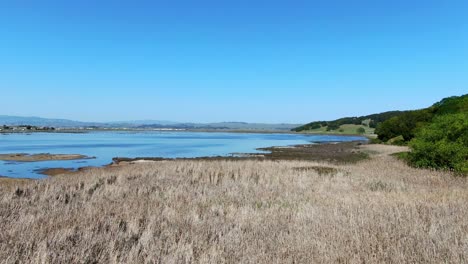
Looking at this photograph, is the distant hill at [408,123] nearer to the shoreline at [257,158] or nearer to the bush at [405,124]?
the bush at [405,124]

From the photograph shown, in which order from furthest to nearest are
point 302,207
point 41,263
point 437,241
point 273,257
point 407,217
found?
1. point 302,207
2. point 407,217
3. point 437,241
4. point 273,257
5. point 41,263

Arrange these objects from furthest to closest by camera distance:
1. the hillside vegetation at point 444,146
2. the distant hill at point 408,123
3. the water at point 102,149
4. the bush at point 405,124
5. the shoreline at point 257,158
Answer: the bush at point 405,124
the distant hill at point 408,123
the water at point 102,149
the shoreline at point 257,158
the hillside vegetation at point 444,146

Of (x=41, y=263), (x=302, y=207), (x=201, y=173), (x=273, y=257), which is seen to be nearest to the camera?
(x=41, y=263)

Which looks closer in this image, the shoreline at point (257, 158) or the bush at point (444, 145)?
the bush at point (444, 145)

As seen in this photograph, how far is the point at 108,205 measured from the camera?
33.2ft

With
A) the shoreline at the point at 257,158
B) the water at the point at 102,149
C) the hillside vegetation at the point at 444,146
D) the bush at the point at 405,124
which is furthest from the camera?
the bush at the point at 405,124

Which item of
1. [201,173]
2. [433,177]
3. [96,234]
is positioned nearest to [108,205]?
[96,234]

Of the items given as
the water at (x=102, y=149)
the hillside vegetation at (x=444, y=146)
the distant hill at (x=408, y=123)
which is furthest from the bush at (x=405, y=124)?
the hillside vegetation at (x=444, y=146)

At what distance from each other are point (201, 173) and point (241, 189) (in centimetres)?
657

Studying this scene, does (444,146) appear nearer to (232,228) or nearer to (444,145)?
(444,145)

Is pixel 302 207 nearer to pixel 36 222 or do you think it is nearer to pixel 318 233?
pixel 318 233

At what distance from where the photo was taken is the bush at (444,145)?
73.4 feet

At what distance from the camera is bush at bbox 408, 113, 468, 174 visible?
73.4 ft

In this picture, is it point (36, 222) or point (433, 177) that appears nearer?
point (36, 222)
